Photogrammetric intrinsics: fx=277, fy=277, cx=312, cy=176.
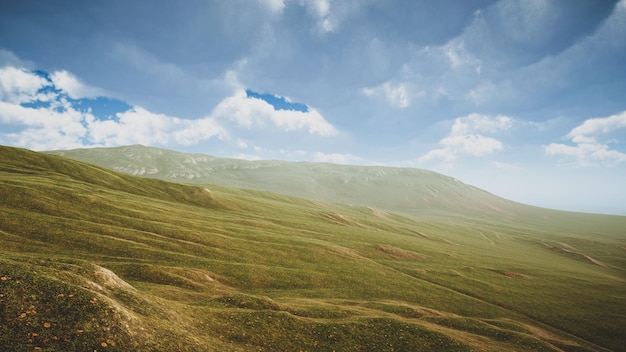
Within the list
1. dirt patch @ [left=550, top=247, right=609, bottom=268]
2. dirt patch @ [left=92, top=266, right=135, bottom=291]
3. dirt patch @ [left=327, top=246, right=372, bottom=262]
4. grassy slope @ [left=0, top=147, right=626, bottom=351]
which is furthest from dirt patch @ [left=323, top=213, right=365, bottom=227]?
dirt patch @ [left=92, top=266, right=135, bottom=291]

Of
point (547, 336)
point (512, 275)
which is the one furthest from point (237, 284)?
point (512, 275)

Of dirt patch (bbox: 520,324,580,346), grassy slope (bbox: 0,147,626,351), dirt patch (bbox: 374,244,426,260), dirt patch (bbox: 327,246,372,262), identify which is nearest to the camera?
grassy slope (bbox: 0,147,626,351)

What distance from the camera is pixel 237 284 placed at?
174ft

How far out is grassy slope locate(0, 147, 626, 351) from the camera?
19.2m

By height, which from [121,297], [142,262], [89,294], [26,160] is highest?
[26,160]

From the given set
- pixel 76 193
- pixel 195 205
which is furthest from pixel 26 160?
pixel 195 205

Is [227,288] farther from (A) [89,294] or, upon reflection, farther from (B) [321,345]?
(A) [89,294]

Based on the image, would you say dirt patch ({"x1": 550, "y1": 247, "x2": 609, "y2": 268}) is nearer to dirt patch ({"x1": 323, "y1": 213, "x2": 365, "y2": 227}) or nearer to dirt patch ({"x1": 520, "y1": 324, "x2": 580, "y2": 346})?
dirt patch ({"x1": 323, "y1": 213, "x2": 365, "y2": 227})

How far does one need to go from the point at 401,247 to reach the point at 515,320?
5325cm

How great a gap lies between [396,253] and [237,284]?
208 ft

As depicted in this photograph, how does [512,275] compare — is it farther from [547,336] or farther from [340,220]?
[340,220]

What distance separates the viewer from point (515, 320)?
56125 millimetres

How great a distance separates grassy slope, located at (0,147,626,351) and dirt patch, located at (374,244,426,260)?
2.39 feet

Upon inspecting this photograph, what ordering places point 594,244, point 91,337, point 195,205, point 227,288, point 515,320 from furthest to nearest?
point 594,244
point 195,205
point 515,320
point 227,288
point 91,337
